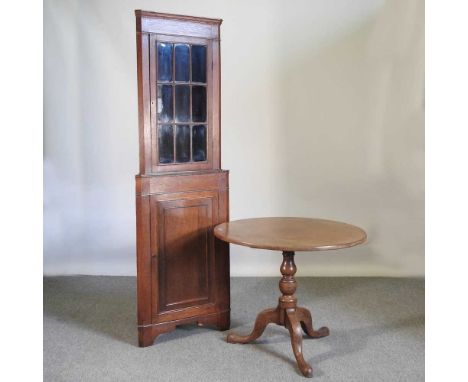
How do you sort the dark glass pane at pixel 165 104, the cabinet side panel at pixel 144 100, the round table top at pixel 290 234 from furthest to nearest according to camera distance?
the dark glass pane at pixel 165 104, the cabinet side panel at pixel 144 100, the round table top at pixel 290 234

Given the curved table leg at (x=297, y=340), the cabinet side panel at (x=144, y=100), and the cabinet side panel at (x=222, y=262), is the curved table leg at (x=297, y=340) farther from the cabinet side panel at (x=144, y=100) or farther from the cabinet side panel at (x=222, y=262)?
the cabinet side panel at (x=144, y=100)

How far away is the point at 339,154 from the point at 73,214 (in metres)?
2.30

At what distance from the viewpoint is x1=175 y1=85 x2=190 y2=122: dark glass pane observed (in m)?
3.56

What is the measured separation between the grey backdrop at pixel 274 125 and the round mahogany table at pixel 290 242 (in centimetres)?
152

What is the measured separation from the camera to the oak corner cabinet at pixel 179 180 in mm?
3447

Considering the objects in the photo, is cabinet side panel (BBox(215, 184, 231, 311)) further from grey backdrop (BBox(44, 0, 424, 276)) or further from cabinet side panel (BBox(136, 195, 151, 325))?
grey backdrop (BBox(44, 0, 424, 276))

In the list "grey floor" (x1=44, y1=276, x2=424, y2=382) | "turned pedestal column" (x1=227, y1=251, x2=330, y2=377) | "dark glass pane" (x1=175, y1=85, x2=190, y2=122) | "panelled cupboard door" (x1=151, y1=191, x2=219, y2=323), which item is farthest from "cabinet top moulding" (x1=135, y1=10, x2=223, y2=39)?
"grey floor" (x1=44, y1=276, x2=424, y2=382)

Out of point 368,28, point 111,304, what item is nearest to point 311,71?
point 368,28

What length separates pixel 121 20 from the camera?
196 inches

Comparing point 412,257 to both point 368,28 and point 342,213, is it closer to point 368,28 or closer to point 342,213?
point 342,213

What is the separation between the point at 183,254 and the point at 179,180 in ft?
1.44

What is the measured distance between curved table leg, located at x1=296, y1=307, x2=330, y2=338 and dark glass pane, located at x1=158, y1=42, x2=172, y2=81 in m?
1.52

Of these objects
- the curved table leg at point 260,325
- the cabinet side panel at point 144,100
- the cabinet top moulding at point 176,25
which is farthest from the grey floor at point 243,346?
the cabinet top moulding at point 176,25

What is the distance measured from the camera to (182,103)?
11.8ft
